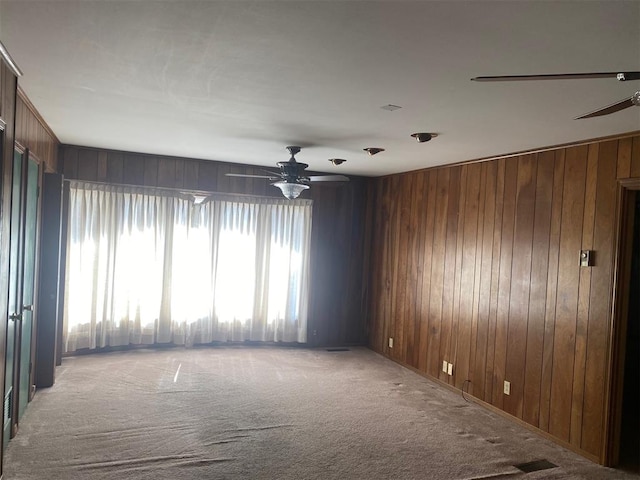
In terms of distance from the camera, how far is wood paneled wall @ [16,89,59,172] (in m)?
3.21

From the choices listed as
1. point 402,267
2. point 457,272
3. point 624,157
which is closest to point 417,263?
point 402,267

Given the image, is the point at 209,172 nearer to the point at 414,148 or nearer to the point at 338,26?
the point at 414,148

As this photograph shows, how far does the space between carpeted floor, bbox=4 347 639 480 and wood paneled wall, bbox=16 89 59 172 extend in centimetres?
206

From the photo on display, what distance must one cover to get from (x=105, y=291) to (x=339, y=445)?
345 cm

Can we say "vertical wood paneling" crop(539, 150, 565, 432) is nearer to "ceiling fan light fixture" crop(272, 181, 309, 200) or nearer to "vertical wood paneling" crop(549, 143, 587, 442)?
"vertical wood paneling" crop(549, 143, 587, 442)

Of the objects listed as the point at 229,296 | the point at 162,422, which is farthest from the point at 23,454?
the point at 229,296

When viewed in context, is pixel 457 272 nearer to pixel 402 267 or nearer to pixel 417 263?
pixel 417 263

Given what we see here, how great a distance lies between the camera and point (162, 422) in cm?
373

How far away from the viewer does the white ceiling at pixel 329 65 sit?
1.81 metres

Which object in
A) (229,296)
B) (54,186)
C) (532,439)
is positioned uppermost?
(54,186)

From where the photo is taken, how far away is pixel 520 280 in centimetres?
425

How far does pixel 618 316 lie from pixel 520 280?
0.93 meters

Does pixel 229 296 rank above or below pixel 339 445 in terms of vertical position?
above

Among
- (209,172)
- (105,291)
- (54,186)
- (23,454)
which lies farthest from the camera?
(209,172)
